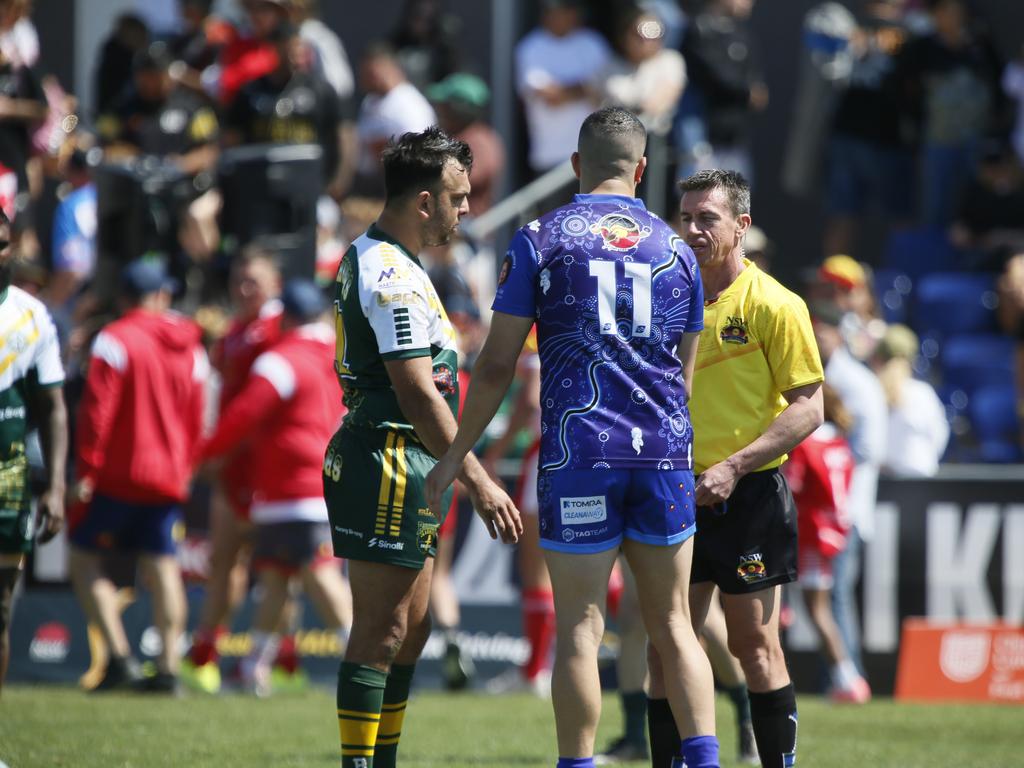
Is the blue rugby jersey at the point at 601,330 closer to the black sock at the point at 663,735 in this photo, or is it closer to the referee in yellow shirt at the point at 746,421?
the referee in yellow shirt at the point at 746,421

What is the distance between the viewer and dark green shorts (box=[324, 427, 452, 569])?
584cm

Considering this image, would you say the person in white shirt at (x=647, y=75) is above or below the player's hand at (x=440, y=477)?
above

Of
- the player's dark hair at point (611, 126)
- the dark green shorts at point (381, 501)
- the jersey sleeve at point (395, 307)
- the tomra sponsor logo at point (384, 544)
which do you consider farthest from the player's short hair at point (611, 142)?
the tomra sponsor logo at point (384, 544)

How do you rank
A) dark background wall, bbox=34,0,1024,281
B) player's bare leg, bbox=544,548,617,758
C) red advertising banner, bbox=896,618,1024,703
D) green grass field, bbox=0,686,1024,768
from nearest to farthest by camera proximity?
1. player's bare leg, bbox=544,548,617,758
2. green grass field, bbox=0,686,1024,768
3. red advertising banner, bbox=896,618,1024,703
4. dark background wall, bbox=34,0,1024,281

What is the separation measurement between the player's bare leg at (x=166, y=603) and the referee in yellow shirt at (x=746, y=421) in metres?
5.10

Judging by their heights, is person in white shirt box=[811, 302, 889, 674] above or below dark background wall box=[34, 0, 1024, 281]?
below

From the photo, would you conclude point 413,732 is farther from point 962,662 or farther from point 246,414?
point 962,662

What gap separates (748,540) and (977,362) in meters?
8.49

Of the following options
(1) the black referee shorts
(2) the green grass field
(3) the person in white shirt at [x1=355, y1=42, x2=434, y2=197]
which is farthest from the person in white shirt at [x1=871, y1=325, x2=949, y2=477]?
(1) the black referee shorts

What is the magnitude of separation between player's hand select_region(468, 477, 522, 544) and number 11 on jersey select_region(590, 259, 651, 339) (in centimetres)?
66

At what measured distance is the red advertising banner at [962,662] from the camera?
11.1 meters

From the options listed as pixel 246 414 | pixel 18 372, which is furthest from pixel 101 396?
pixel 18 372

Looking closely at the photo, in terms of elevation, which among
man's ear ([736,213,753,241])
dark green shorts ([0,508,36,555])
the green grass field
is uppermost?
man's ear ([736,213,753,241])

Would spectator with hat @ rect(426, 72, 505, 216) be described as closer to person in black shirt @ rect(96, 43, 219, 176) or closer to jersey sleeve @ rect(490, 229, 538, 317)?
person in black shirt @ rect(96, 43, 219, 176)
